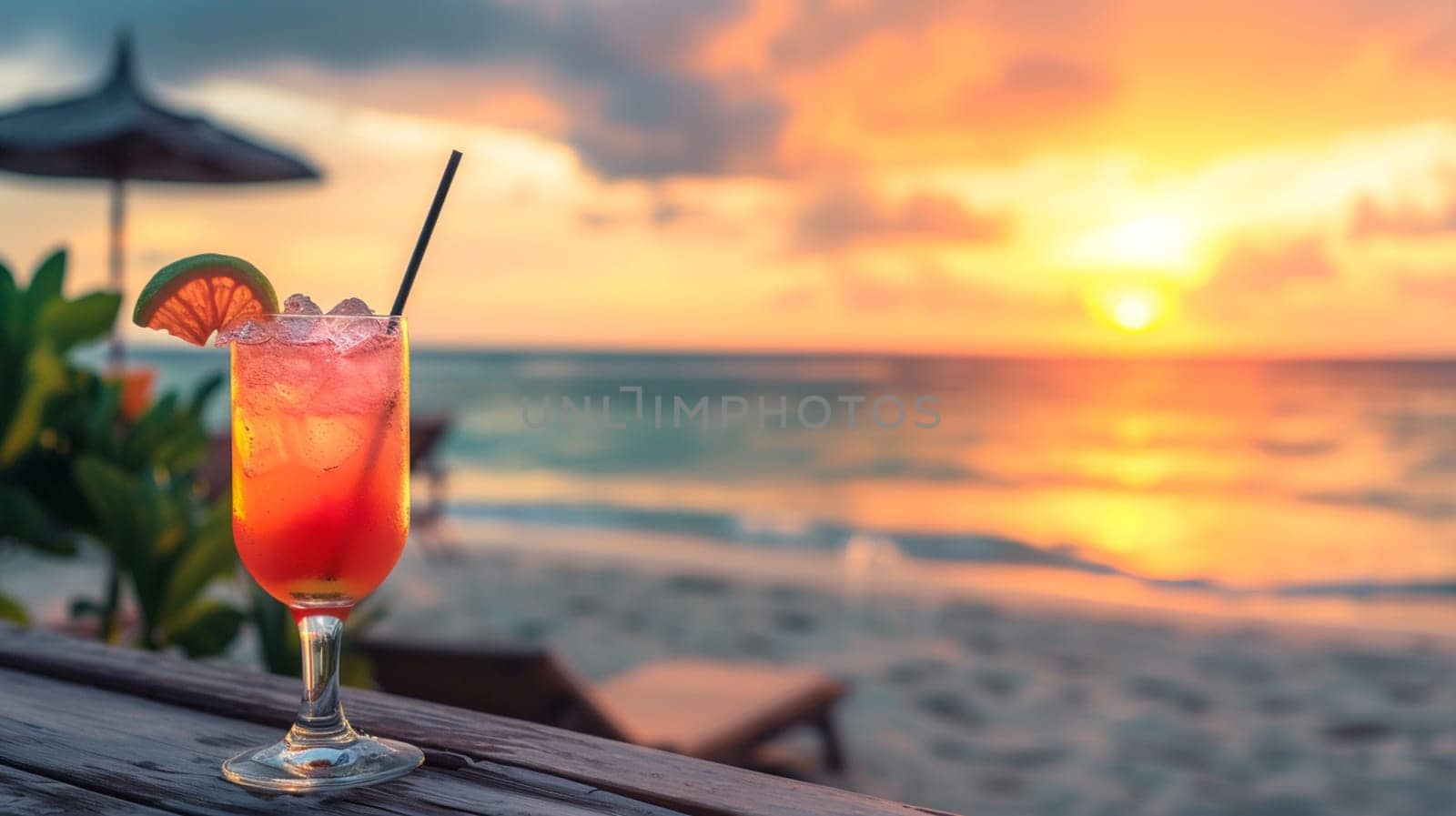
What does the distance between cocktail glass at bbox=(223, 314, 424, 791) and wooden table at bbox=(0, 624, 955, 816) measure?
0.41 feet

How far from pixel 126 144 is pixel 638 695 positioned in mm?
4316

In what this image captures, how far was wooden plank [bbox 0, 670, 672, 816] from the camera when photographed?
827mm

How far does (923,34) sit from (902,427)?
440 inches

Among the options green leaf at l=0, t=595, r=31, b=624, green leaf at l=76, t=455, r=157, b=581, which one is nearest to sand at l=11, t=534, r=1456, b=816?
green leaf at l=76, t=455, r=157, b=581

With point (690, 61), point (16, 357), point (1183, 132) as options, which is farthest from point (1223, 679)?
point (1183, 132)

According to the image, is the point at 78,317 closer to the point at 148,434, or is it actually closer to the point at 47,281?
the point at 47,281

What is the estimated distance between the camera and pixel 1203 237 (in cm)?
2161

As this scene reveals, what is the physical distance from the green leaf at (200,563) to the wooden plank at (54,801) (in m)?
1.32

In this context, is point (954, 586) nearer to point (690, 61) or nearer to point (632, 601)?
point (632, 601)

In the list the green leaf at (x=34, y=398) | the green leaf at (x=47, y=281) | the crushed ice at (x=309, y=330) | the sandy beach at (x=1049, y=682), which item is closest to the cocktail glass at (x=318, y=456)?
the crushed ice at (x=309, y=330)

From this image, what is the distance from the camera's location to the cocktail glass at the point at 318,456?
3.44 feet

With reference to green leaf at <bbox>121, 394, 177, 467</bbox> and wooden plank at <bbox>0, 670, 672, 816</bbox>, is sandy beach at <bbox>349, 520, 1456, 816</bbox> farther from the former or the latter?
wooden plank at <bbox>0, 670, 672, 816</bbox>

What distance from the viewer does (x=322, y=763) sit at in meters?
0.92

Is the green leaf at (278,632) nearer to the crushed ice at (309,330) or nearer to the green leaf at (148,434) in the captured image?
the green leaf at (148,434)
